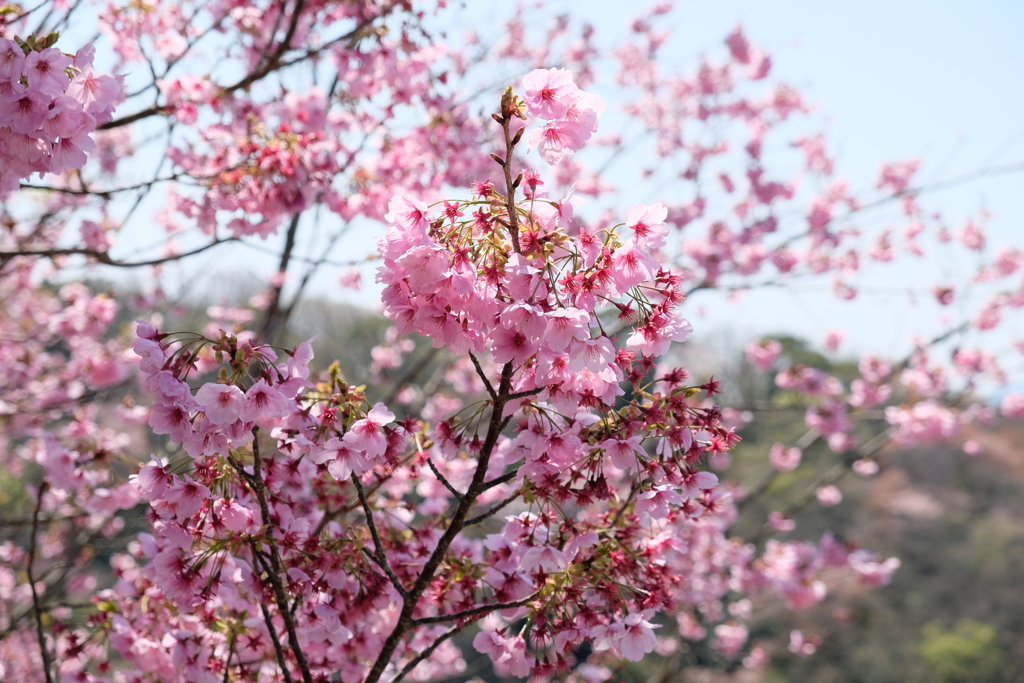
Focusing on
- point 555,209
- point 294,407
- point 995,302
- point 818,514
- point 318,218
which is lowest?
point 294,407

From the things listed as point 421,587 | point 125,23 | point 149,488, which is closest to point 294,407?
point 149,488

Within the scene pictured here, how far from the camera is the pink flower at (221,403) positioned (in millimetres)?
1267

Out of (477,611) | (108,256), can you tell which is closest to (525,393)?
(477,611)

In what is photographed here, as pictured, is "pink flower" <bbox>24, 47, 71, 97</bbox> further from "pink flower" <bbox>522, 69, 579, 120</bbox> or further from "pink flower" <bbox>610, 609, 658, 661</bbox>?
"pink flower" <bbox>610, 609, 658, 661</bbox>

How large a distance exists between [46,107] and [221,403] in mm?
747

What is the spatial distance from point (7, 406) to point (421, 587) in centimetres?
457

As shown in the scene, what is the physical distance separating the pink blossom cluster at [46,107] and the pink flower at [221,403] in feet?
2.37

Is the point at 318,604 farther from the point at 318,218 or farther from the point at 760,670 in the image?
the point at 760,670

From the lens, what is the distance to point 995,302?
7.12 m

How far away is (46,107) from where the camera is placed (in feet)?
4.71

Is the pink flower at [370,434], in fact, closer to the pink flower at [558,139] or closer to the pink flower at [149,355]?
the pink flower at [149,355]

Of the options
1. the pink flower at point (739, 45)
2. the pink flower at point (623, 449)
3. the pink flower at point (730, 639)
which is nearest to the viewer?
the pink flower at point (623, 449)

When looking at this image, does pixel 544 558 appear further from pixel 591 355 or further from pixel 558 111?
pixel 558 111

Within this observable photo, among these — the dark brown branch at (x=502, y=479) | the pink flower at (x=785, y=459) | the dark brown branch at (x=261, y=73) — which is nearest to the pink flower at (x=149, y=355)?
the dark brown branch at (x=502, y=479)
